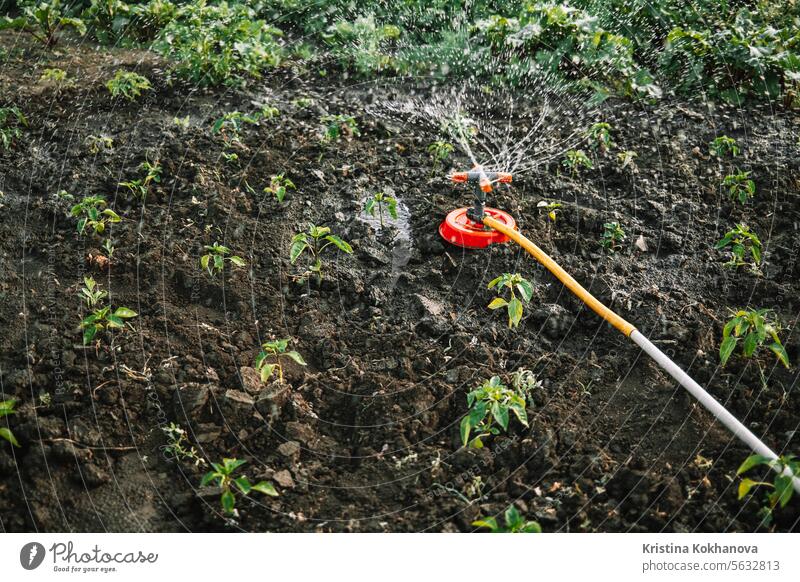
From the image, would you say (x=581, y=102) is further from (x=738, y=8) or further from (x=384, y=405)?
(x=384, y=405)

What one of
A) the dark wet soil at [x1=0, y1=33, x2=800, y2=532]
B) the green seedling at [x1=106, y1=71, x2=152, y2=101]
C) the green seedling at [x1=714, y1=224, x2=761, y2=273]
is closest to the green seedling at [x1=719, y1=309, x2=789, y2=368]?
the dark wet soil at [x1=0, y1=33, x2=800, y2=532]

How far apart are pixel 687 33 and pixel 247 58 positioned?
289 centimetres

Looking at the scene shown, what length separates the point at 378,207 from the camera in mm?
3787

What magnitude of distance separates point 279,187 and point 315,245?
1.67 ft

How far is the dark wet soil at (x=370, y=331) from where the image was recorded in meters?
2.27

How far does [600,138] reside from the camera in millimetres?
4262

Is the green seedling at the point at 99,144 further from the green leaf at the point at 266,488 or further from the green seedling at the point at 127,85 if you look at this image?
the green leaf at the point at 266,488

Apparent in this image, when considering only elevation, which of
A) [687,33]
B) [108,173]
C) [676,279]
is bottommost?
[676,279]

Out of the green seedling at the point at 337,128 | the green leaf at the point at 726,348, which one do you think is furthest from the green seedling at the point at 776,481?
the green seedling at the point at 337,128

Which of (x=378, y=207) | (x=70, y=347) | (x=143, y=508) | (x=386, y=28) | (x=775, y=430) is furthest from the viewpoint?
(x=386, y=28)

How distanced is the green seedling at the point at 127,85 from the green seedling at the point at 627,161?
9.76 feet
